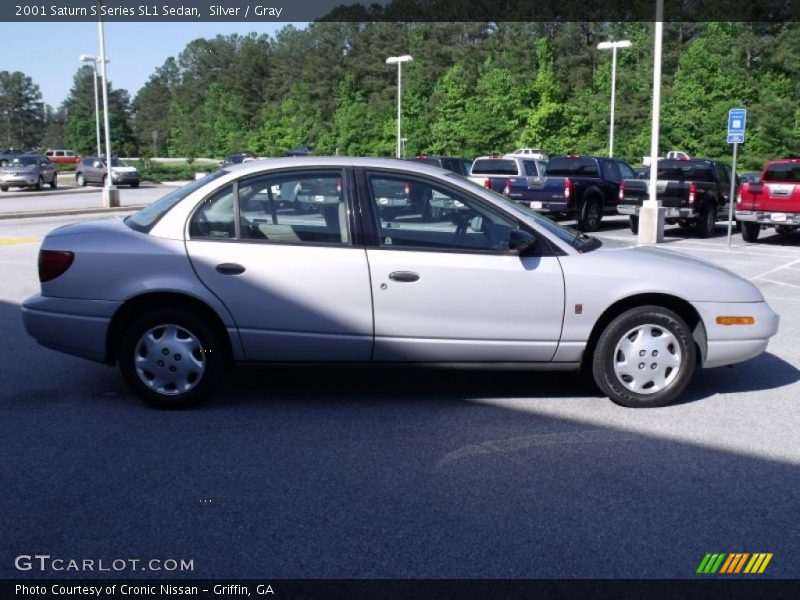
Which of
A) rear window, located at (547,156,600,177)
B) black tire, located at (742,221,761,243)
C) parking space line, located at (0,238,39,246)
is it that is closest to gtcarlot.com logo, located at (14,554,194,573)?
parking space line, located at (0,238,39,246)

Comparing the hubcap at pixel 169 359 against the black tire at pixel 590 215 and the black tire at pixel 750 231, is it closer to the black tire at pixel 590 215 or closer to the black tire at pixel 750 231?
the black tire at pixel 750 231

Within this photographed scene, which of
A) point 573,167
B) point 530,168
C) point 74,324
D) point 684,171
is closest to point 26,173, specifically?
point 530,168

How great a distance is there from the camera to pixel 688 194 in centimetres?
2059

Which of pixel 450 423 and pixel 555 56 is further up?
pixel 555 56

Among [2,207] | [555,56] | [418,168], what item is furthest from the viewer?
[555,56]

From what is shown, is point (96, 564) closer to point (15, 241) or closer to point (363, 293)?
point (363, 293)

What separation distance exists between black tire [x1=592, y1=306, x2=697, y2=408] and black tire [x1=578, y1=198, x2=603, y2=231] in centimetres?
1639

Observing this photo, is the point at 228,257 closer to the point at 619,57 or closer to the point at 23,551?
the point at 23,551

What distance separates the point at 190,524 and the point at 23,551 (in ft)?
2.37

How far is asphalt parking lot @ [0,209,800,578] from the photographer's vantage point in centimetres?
392

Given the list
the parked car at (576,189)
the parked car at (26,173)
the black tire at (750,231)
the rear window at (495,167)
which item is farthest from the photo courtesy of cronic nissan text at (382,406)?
the parked car at (26,173)

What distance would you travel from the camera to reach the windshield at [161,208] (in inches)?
243
